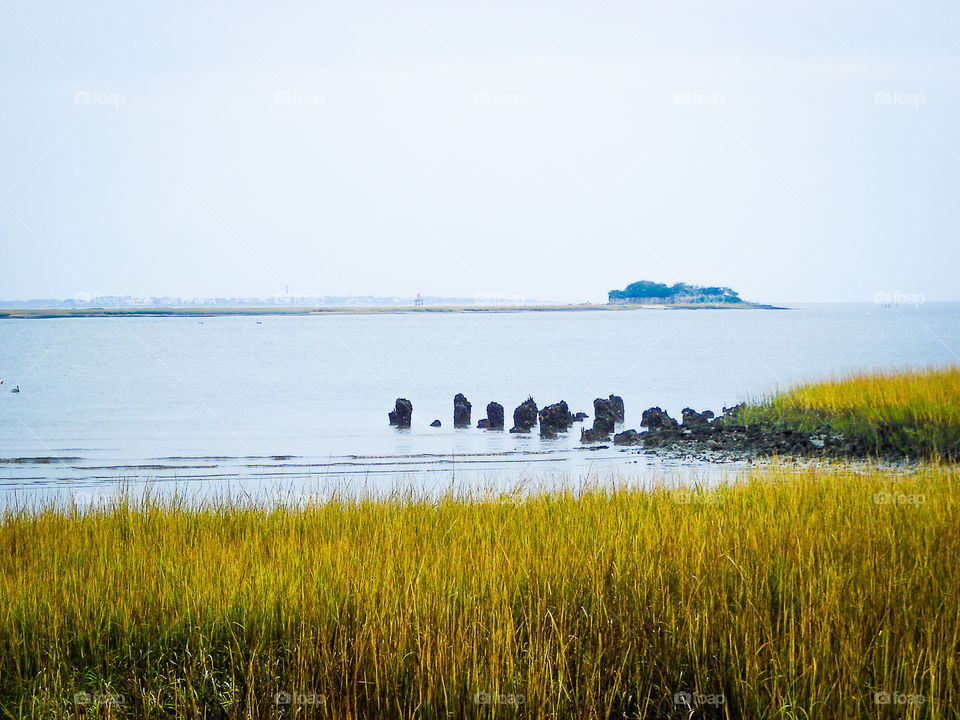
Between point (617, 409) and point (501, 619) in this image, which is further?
point (617, 409)

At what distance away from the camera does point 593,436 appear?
71.3 feet

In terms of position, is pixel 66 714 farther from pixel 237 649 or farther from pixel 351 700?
pixel 351 700

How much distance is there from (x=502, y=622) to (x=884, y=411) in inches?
540

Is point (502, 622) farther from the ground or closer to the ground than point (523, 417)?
farther from the ground

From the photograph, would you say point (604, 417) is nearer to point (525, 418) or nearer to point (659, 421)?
point (659, 421)

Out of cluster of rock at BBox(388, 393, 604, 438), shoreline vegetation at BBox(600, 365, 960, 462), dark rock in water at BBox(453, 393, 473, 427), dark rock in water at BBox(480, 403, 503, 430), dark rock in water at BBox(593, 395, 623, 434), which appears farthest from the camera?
dark rock in water at BBox(453, 393, 473, 427)

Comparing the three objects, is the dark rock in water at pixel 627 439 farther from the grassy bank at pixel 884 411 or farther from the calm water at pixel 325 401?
the grassy bank at pixel 884 411

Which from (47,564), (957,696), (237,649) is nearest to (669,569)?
(957,696)

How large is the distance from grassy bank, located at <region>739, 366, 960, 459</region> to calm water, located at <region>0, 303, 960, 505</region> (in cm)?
358

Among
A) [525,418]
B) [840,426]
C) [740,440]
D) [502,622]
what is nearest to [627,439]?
[740,440]

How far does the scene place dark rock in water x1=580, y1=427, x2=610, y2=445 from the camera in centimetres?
2156

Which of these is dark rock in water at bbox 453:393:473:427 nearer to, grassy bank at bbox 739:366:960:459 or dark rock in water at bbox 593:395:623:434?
dark rock in water at bbox 593:395:623:434

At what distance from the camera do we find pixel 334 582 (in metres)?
5.51

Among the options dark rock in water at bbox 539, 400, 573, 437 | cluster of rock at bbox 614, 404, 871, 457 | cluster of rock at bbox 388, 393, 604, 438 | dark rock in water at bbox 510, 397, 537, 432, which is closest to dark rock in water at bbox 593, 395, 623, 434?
cluster of rock at bbox 388, 393, 604, 438
